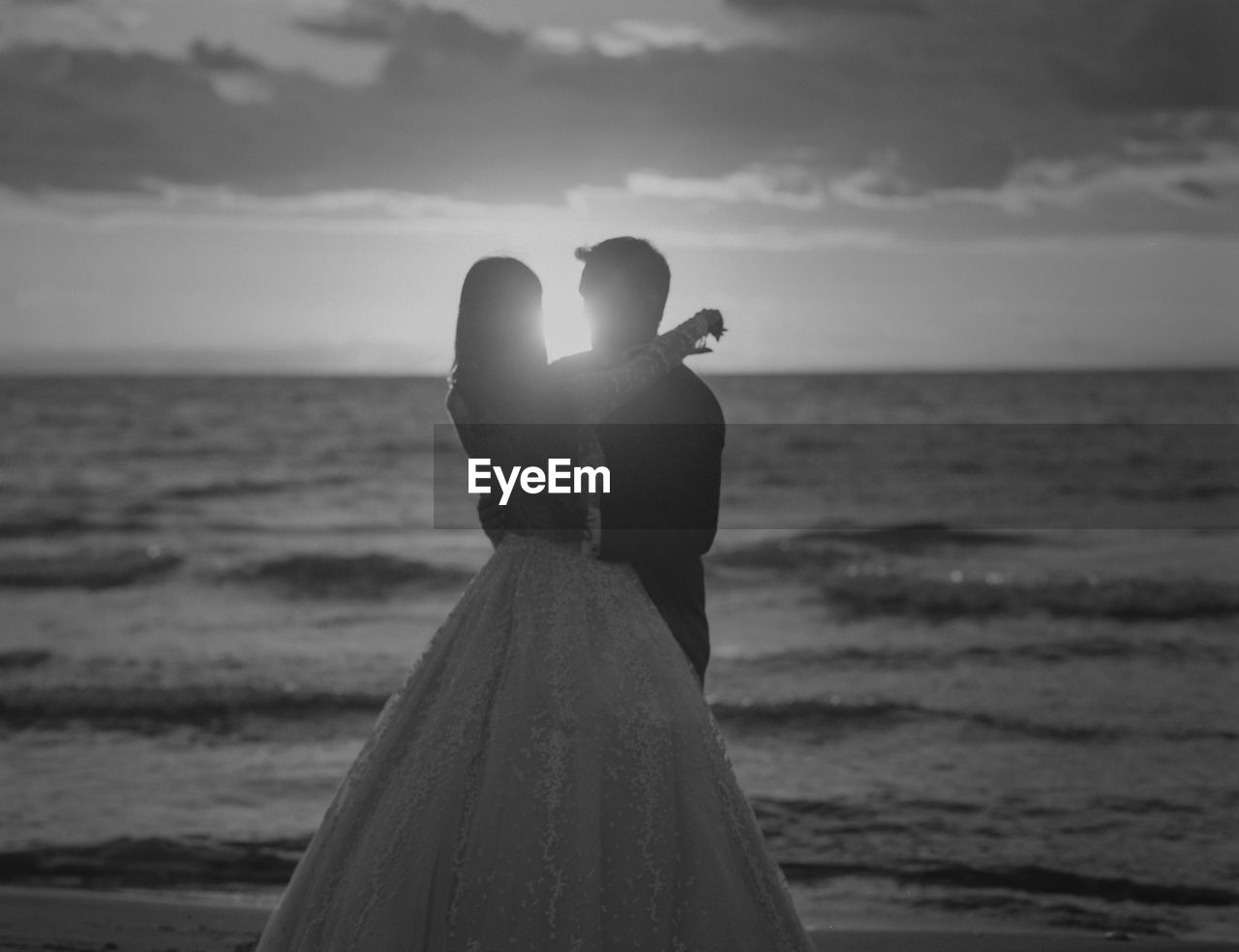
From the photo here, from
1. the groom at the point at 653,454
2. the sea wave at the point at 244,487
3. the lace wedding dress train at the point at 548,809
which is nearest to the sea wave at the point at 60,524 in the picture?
the sea wave at the point at 244,487

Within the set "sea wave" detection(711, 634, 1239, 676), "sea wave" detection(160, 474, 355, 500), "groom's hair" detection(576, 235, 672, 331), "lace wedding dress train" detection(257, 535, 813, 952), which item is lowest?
"sea wave" detection(711, 634, 1239, 676)

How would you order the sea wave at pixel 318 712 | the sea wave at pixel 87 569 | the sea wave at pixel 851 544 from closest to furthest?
the sea wave at pixel 318 712 < the sea wave at pixel 87 569 < the sea wave at pixel 851 544

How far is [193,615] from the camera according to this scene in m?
14.1

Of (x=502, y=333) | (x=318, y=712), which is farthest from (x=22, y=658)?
(x=502, y=333)

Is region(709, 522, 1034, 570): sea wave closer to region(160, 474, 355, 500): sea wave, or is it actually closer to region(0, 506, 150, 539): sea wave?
region(0, 506, 150, 539): sea wave

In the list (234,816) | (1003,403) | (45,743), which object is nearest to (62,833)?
(234,816)

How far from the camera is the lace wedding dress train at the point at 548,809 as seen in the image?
300 centimetres

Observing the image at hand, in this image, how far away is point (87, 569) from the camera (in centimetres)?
1722

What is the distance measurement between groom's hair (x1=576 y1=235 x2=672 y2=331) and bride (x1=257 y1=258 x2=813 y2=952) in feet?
0.51

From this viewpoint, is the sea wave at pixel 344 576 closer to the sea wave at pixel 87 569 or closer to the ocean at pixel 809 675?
the ocean at pixel 809 675

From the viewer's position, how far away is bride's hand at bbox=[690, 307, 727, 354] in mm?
3238

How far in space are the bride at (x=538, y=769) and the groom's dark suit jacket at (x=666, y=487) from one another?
A: 80 mm

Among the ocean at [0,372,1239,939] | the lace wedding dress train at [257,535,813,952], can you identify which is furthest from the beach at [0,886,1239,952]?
the lace wedding dress train at [257,535,813,952]

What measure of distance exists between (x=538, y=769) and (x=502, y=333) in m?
1.05
